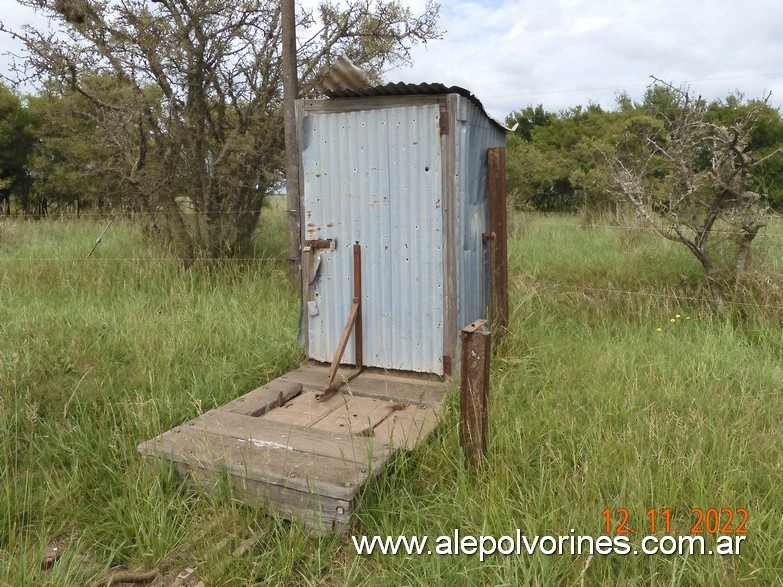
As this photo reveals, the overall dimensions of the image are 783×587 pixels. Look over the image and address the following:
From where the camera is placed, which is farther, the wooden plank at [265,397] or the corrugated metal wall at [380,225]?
the corrugated metal wall at [380,225]

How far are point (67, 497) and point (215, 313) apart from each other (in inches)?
110

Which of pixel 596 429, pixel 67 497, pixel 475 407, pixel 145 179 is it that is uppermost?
pixel 145 179

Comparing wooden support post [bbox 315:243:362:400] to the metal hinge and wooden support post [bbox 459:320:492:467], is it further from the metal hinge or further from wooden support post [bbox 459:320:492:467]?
wooden support post [bbox 459:320:492:467]

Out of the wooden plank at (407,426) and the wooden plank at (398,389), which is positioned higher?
the wooden plank at (398,389)

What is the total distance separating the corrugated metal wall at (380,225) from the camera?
424cm

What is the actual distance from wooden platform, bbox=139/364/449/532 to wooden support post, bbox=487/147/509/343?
954mm

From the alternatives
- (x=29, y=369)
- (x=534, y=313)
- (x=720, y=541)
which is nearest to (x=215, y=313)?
(x=29, y=369)

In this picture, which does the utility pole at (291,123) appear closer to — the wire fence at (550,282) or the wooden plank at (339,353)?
the wire fence at (550,282)

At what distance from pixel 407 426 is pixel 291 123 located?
14.4 feet

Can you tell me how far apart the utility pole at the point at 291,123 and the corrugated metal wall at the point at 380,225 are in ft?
6.39

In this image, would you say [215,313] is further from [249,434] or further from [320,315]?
[249,434]

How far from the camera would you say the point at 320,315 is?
471 cm
